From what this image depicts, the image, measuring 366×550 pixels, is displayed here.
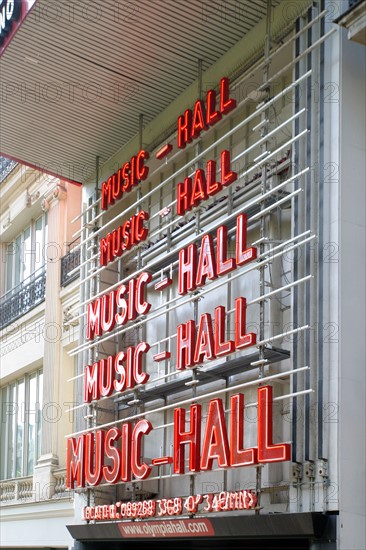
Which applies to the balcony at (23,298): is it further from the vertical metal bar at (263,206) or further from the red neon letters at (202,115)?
the vertical metal bar at (263,206)

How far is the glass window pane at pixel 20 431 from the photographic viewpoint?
25469 mm

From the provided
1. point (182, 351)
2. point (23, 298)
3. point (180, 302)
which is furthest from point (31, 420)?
point (182, 351)

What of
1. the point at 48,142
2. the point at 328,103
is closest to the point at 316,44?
the point at 328,103

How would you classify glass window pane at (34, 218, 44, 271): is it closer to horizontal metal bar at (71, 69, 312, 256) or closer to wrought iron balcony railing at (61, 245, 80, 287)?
wrought iron balcony railing at (61, 245, 80, 287)

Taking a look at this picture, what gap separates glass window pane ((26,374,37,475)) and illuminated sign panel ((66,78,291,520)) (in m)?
4.98

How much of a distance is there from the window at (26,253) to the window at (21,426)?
273 centimetres

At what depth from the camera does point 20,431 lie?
25.8m

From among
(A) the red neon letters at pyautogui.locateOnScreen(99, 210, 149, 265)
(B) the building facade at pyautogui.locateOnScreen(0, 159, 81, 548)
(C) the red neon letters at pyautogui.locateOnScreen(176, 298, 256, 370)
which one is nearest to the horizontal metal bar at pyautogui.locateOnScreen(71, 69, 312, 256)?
(A) the red neon letters at pyautogui.locateOnScreen(99, 210, 149, 265)

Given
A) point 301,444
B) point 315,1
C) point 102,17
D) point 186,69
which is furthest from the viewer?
point 186,69

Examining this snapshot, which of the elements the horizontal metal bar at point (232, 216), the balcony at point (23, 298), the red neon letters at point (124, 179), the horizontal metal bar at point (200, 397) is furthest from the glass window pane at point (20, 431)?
the red neon letters at point (124, 179)

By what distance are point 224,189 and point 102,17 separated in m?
3.30

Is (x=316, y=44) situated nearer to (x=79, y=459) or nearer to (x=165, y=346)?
(x=165, y=346)

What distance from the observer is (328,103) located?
46.9 ft

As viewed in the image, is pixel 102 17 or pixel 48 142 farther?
→ pixel 48 142
